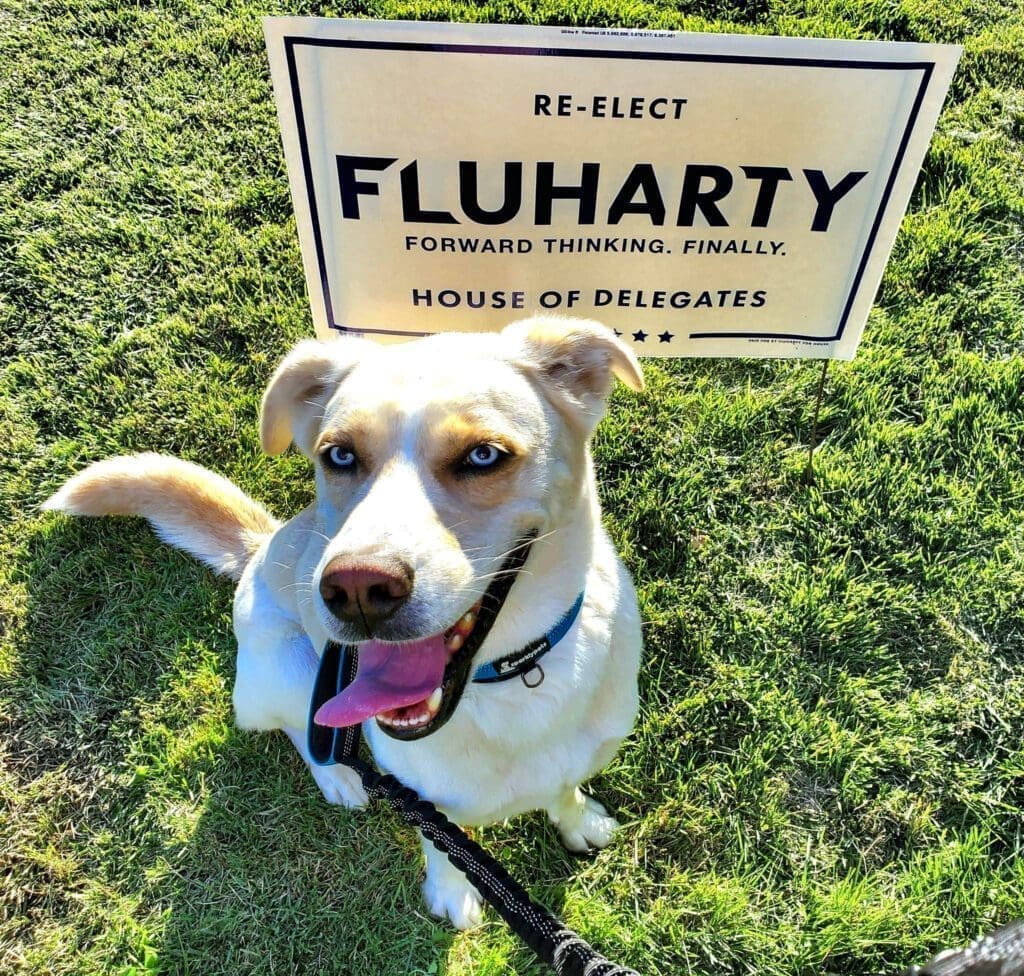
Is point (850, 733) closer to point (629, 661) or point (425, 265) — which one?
point (629, 661)

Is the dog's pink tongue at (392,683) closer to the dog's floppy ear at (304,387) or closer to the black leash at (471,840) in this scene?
the black leash at (471,840)

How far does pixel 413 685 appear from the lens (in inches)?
70.6

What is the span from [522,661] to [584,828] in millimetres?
1033

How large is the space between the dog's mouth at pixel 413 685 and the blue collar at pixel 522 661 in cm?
20

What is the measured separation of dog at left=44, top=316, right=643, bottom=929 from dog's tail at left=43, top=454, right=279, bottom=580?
0.42m

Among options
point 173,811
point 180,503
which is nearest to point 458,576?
point 180,503

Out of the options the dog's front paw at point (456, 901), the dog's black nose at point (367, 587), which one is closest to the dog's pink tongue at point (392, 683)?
the dog's black nose at point (367, 587)

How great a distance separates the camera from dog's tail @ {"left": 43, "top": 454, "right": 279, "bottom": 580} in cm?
296

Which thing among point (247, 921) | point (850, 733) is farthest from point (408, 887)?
point (850, 733)

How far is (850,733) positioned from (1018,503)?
135 centimetres

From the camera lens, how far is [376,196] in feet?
8.46

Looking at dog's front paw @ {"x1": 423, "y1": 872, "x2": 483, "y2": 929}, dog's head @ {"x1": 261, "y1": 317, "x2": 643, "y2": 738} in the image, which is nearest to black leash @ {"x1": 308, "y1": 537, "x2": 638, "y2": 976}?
dog's head @ {"x1": 261, "y1": 317, "x2": 643, "y2": 738}

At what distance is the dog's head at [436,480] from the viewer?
1599 millimetres

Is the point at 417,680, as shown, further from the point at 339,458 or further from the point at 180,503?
the point at 180,503
